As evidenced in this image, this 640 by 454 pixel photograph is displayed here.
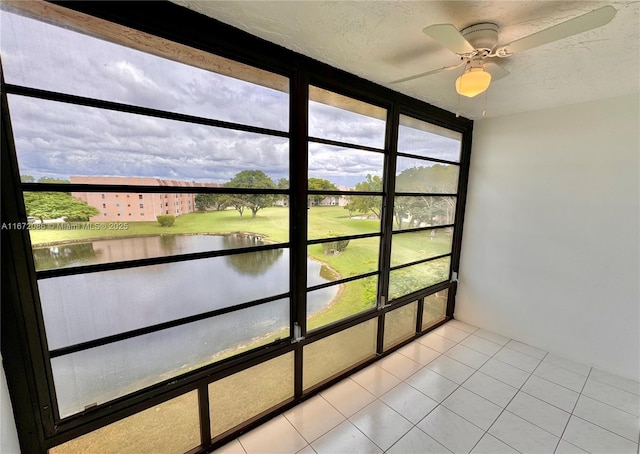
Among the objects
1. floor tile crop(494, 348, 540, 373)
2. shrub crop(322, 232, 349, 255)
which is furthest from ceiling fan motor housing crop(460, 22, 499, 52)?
floor tile crop(494, 348, 540, 373)

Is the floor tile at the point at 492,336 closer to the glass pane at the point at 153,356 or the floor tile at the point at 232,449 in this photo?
the glass pane at the point at 153,356

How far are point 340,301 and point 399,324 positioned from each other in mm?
1163

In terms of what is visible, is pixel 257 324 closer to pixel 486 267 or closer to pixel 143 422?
pixel 143 422

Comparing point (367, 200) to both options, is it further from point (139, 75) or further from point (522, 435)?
point (522, 435)

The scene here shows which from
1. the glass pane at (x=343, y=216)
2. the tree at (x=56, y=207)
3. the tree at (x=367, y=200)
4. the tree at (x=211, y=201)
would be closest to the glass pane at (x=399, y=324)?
the glass pane at (x=343, y=216)

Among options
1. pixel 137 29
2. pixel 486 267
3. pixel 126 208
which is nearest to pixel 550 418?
pixel 486 267

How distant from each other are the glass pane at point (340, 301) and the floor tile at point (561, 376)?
6.45 ft

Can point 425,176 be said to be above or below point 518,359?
above

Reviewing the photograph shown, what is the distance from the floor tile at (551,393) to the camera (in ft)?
7.64

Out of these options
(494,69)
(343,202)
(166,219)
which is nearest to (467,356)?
(343,202)

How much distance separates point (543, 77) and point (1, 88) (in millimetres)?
3487

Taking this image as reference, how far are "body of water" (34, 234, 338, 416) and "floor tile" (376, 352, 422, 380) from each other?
62.7 inches

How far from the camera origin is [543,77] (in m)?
2.12

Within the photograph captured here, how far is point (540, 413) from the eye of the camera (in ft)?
7.27
